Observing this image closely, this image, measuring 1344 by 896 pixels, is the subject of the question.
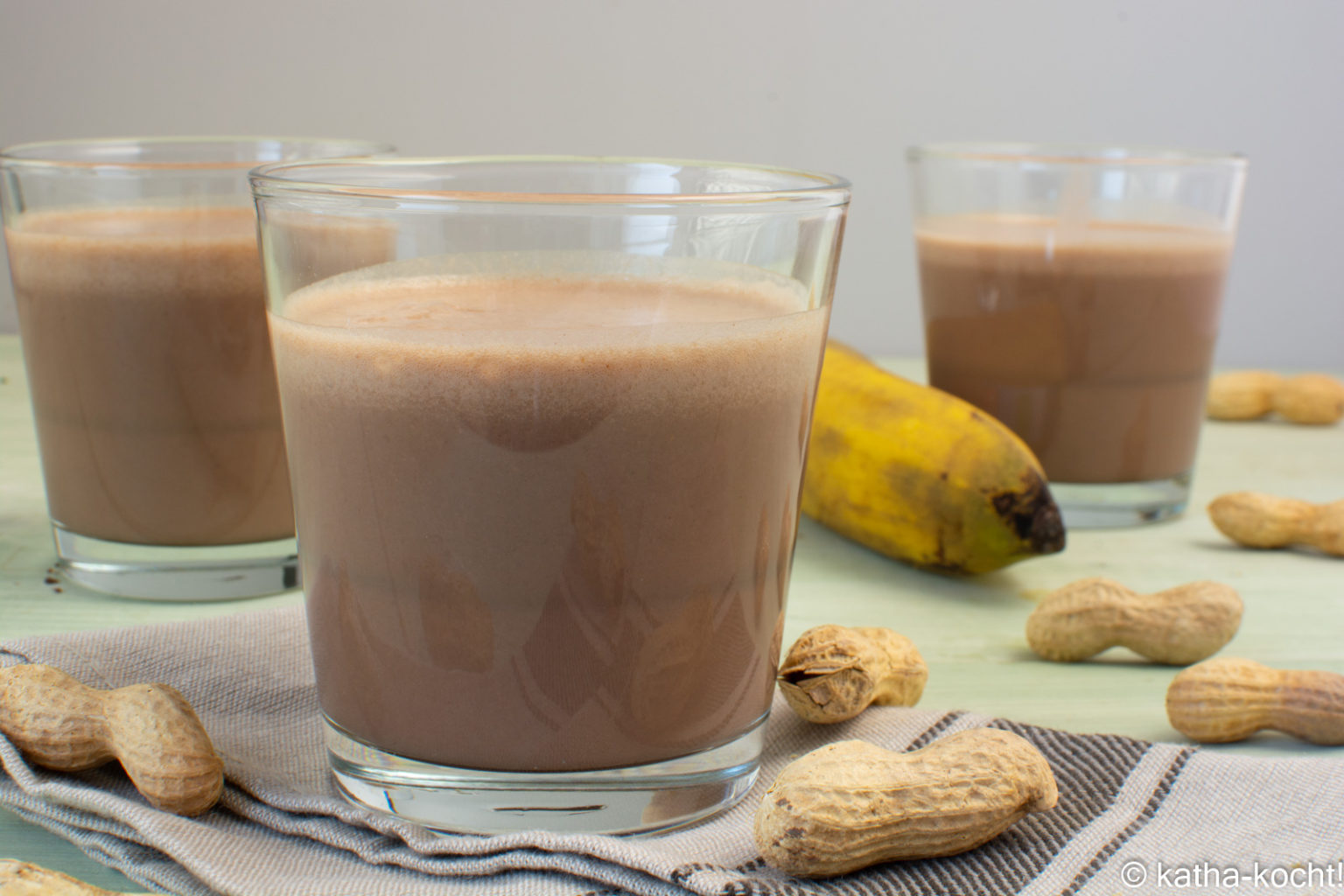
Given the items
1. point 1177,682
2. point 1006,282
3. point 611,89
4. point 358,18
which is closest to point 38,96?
point 358,18

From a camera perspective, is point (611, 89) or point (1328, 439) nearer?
point (1328, 439)

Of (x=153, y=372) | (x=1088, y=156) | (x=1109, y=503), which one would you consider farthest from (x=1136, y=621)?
(x=153, y=372)

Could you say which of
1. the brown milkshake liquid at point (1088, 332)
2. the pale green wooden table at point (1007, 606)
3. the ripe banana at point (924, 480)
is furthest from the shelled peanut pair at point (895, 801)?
A: the brown milkshake liquid at point (1088, 332)

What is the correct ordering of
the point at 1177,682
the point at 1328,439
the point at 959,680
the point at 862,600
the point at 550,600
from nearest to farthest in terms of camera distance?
the point at 550,600 < the point at 1177,682 < the point at 959,680 < the point at 862,600 < the point at 1328,439

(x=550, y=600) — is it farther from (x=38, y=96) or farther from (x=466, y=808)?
(x=38, y=96)

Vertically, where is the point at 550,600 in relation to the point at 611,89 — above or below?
below
